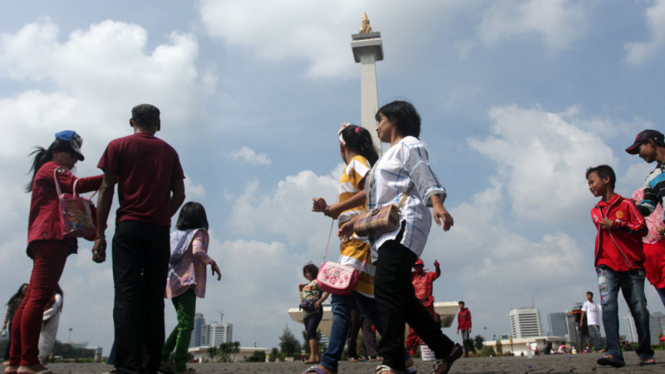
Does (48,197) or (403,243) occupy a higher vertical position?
(48,197)

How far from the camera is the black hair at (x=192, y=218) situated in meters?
4.77

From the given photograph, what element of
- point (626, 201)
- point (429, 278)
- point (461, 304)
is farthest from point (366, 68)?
point (626, 201)

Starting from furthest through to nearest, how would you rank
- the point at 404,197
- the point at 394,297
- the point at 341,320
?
the point at 341,320
the point at 404,197
the point at 394,297

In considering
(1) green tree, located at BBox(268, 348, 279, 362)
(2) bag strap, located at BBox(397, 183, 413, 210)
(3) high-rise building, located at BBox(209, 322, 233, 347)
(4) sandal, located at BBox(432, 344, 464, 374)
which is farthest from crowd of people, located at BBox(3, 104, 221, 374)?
(3) high-rise building, located at BBox(209, 322, 233, 347)

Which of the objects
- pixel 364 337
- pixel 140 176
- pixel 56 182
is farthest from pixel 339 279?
pixel 364 337

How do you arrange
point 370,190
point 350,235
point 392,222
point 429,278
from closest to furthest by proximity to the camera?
point 392,222
point 370,190
point 350,235
point 429,278

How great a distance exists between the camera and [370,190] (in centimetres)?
336

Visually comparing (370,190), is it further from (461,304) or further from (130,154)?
(461,304)

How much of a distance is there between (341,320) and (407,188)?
1.12 meters

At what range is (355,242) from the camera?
3.84 m

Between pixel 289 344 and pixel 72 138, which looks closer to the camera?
pixel 72 138

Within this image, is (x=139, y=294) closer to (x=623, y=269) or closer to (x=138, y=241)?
(x=138, y=241)

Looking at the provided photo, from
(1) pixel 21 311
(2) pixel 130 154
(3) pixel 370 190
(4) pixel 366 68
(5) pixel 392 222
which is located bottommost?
(1) pixel 21 311

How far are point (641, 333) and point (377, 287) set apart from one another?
9.57 ft
